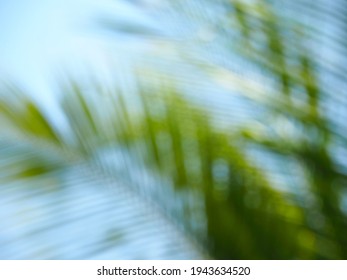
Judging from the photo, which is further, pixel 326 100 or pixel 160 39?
pixel 160 39

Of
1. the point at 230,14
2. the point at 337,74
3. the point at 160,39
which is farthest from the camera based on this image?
the point at 160,39

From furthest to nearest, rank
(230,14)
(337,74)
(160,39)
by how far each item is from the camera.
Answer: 1. (160,39)
2. (230,14)
3. (337,74)

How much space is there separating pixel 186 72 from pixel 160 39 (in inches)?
3.0

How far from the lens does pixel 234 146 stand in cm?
100

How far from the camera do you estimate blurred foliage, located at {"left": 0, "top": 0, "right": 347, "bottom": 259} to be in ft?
2.98

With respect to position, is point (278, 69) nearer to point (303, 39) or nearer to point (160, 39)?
point (303, 39)

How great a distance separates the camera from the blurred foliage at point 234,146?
0.91 meters

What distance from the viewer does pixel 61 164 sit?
100cm
